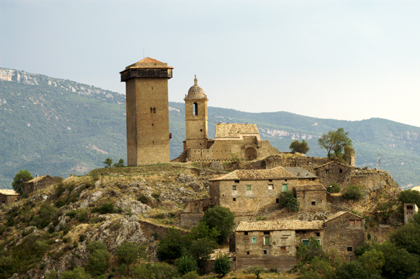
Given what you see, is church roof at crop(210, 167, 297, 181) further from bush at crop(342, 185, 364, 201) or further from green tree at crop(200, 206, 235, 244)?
bush at crop(342, 185, 364, 201)

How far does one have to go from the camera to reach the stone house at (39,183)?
292 ft

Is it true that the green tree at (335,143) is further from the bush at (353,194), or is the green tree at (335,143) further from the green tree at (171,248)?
the green tree at (171,248)

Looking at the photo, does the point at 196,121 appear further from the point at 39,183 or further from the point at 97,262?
the point at 97,262

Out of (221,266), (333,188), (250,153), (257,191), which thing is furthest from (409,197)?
Result: (250,153)

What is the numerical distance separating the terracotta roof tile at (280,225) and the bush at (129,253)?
408 inches

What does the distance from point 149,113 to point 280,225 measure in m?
29.4

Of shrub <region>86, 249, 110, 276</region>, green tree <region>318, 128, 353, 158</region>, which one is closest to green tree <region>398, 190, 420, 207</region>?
green tree <region>318, 128, 353, 158</region>

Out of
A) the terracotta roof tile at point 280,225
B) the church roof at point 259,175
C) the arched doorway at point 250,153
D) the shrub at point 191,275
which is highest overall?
the arched doorway at point 250,153

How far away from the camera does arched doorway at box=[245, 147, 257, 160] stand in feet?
272

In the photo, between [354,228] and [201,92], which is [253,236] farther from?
[201,92]

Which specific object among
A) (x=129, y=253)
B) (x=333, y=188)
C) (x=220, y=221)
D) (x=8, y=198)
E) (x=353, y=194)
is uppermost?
(x=333, y=188)

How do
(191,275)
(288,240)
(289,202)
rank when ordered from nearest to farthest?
(191,275)
(288,240)
(289,202)

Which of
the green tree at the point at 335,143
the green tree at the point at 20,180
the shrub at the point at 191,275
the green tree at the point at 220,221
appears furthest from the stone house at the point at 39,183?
the shrub at the point at 191,275

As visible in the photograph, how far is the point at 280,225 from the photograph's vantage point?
5928cm
